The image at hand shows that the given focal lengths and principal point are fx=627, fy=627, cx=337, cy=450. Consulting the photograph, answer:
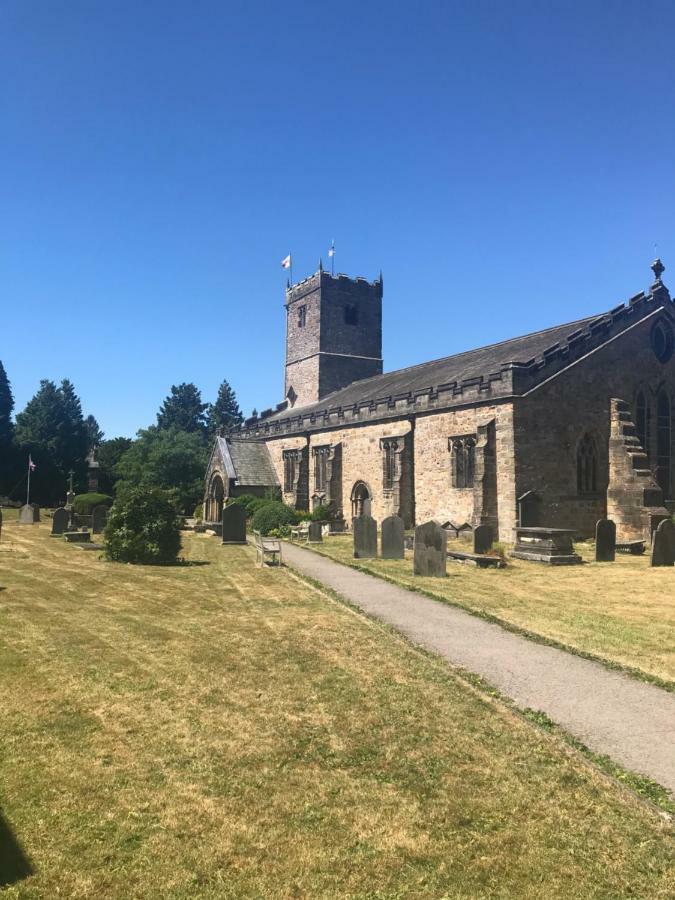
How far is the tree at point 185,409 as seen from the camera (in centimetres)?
8281

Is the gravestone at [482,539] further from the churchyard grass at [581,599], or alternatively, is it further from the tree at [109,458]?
the tree at [109,458]

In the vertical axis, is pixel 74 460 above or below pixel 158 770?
above

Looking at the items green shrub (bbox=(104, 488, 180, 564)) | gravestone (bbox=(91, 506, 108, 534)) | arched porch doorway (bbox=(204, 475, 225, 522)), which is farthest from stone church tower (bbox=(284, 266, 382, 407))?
green shrub (bbox=(104, 488, 180, 564))

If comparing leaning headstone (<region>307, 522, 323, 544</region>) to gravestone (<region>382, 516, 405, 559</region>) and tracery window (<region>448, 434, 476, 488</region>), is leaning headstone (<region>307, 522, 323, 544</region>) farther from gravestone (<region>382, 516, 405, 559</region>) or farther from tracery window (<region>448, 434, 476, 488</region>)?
gravestone (<region>382, 516, 405, 559</region>)

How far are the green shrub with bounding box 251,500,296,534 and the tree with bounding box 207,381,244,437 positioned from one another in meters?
61.9

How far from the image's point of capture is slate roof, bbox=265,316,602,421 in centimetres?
2878

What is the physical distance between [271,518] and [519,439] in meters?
11.9

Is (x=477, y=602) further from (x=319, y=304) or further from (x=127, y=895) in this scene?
(x=319, y=304)

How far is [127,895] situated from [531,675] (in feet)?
16.8

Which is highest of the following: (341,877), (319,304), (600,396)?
(319,304)

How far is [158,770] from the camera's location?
479cm

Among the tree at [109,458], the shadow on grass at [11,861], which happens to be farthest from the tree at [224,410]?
the shadow on grass at [11,861]

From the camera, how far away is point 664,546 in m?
18.0

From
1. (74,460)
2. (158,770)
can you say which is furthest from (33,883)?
(74,460)
